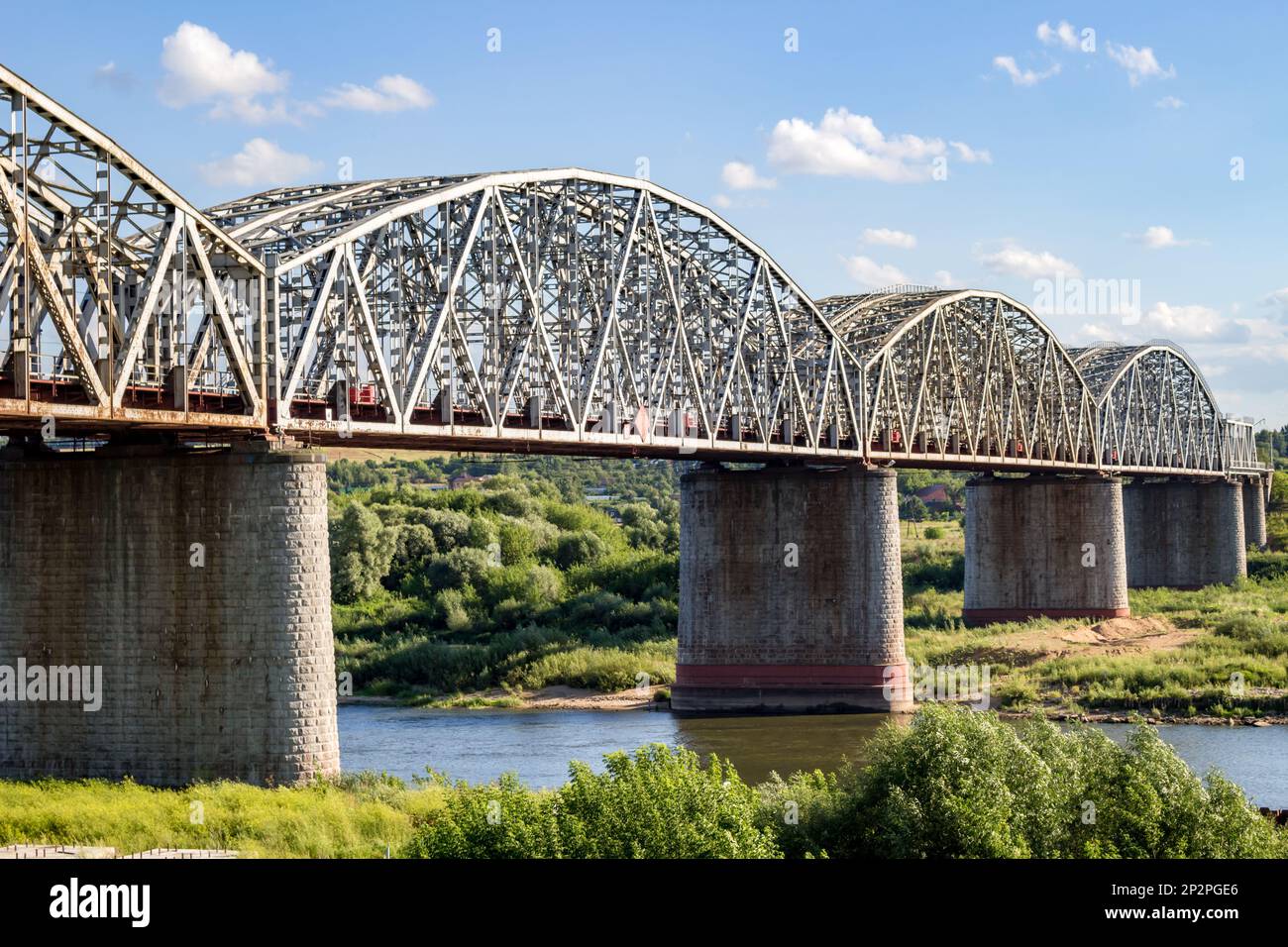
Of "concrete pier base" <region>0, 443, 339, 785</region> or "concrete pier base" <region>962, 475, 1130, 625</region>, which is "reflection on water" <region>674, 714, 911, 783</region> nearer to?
"concrete pier base" <region>0, 443, 339, 785</region>

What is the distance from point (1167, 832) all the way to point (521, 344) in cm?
2876

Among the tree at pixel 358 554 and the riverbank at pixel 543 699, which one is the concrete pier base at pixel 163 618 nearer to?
the riverbank at pixel 543 699

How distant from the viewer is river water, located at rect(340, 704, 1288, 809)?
50469 millimetres

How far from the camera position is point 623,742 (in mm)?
58125

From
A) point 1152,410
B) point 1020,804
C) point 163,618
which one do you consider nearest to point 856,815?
point 1020,804

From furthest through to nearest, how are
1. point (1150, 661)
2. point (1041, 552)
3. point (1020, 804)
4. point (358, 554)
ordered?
point (358, 554) → point (1041, 552) → point (1150, 661) → point (1020, 804)

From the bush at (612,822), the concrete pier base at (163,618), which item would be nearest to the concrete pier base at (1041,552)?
the concrete pier base at (163,618)

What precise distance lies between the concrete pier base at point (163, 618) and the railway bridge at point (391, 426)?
6 centimetres

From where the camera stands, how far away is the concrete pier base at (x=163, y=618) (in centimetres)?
3747

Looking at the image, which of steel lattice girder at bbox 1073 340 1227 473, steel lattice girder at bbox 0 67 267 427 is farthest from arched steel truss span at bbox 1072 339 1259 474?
steel lattice girder at bbox 0 67 267 427

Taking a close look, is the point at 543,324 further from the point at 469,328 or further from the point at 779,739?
the point at 779,739

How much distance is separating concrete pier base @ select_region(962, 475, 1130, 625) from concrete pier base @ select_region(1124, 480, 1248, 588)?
22.0m

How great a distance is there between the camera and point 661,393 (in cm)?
Answer: 6319

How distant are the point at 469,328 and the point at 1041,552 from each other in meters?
48.5
